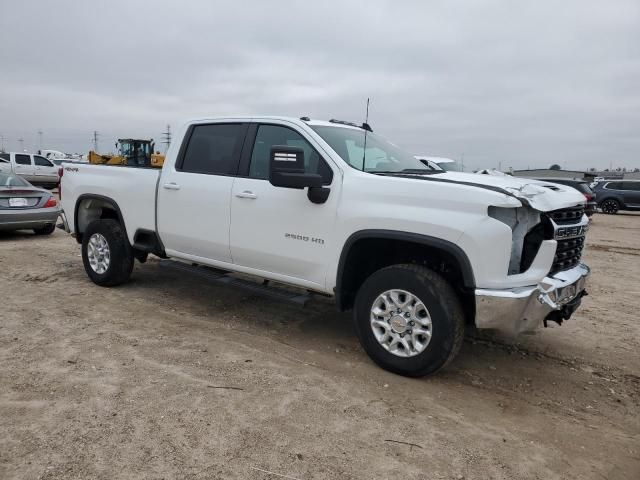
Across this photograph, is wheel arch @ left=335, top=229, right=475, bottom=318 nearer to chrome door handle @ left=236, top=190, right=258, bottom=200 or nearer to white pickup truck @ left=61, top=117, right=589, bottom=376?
white pickup truck @ left=61, top=117, right=589, bottom=376

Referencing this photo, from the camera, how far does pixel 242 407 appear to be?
11.0 ft

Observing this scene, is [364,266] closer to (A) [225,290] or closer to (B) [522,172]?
(A) [225,290]

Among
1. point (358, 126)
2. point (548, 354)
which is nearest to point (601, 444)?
point (548, 354)

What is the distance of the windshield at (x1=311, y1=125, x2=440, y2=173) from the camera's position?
4.45 metres

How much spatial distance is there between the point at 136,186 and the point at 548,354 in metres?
4.56

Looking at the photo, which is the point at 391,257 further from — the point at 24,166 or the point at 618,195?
the point at 24,166

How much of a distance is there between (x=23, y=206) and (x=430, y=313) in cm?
895

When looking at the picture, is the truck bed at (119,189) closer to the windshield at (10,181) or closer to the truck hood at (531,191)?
the truck hood at (531,191)

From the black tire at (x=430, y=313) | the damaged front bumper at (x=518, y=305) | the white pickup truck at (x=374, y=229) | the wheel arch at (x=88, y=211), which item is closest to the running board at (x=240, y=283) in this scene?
the white pickup truck at (x=374, y=229)

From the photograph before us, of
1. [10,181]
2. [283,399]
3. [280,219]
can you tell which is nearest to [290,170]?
[280,219]

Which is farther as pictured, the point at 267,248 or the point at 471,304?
the point at 267,248

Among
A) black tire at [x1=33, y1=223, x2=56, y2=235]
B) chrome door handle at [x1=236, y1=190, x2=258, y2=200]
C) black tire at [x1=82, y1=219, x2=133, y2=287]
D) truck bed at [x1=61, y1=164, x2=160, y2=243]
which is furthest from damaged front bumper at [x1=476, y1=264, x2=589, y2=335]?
black tire at [x1=33, y1=223, x2=56, y2=235]

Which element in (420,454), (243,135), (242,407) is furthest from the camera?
(243,135)

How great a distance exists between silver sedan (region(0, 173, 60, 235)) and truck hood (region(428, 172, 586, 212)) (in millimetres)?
8637
